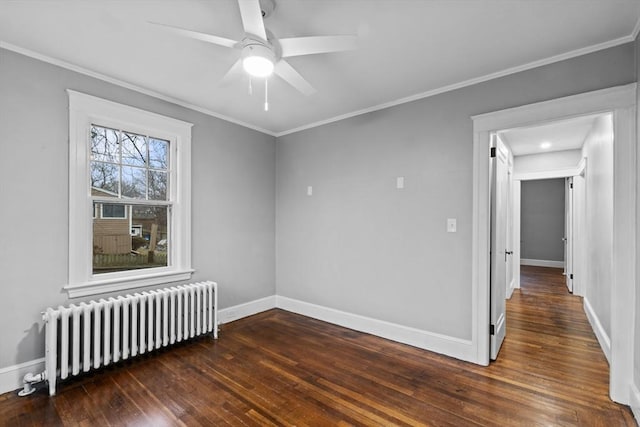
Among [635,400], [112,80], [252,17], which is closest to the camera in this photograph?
[252,17]

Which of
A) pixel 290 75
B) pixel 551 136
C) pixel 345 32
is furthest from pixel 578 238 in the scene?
pixel 290 75

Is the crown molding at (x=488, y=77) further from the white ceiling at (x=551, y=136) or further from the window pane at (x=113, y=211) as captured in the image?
the window pane at (x=113, y=211)

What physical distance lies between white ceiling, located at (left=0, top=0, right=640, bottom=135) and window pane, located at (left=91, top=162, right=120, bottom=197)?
83 cm

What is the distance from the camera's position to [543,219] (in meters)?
8.40

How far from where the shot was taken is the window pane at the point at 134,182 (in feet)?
9.84

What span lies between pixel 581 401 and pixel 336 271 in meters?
2.45

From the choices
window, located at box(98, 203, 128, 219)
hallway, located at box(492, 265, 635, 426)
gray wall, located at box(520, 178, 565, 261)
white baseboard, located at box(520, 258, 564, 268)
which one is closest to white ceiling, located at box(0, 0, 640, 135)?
window, located at box(98, 203, 128, 219)

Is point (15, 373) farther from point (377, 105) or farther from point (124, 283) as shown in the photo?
point (377, 105)

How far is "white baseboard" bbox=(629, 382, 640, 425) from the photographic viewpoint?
194 centimetres

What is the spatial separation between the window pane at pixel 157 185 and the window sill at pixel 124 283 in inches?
32.4

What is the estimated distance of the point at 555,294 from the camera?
17.3 feet

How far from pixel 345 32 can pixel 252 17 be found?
769 millimetres

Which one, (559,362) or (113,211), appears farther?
(113,211)

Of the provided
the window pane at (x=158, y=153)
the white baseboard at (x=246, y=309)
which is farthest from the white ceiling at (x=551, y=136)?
the window pane at (x=158, y=153)
